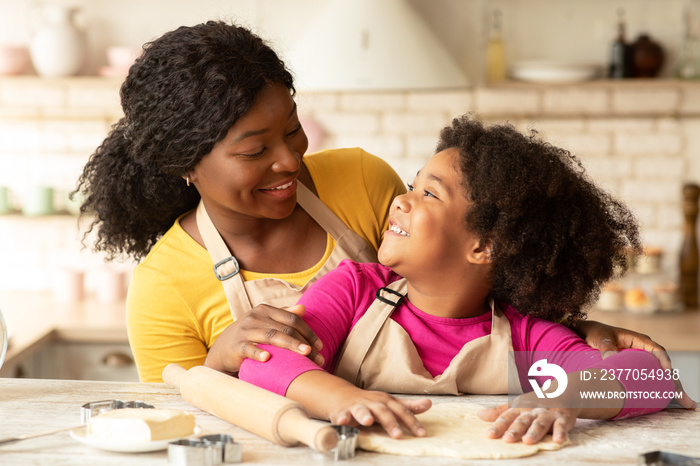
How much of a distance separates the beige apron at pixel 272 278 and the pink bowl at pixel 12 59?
Answer: 2087 millimetres

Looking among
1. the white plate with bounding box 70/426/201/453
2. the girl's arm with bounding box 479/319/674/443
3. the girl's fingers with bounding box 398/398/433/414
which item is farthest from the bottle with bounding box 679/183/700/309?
the white plate with bounding box 70/426/201/453

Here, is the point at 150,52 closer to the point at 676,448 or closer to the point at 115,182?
the point at 115,182

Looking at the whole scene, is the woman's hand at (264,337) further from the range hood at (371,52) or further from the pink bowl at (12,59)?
the pink bowl at (12,59)

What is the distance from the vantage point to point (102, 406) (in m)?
1.00

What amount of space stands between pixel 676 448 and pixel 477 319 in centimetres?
43

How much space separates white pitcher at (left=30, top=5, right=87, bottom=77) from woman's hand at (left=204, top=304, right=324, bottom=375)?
7.93 feet

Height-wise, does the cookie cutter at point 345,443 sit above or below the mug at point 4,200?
below

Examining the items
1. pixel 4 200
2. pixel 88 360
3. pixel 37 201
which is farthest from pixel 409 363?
pixel 4 200

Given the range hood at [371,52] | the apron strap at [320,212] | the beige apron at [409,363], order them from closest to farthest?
1. the beige apron at [409,363]
2. the apron strap at [320,212]
3. the range hood at [371,52]

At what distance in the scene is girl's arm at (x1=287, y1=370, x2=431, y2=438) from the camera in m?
0.94

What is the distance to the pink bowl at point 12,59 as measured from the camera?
10.7ft

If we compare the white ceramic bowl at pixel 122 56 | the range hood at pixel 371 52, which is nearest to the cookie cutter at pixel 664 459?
the range hood at pixel 371 52

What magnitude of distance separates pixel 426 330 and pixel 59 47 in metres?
2.53

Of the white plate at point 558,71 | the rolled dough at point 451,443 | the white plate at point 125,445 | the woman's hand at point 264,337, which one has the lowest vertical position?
the rolled dough at point 451,443
